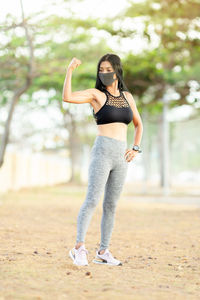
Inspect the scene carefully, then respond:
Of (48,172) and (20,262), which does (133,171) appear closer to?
(48,172)

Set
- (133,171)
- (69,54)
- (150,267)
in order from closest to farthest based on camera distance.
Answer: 1. (150,267)
2. (69,54)
3. (133,171)

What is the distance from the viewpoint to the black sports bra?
207 inches

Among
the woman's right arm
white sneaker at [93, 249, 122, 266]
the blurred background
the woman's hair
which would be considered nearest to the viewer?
the woman's right arm

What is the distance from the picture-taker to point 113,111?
17.2 feet

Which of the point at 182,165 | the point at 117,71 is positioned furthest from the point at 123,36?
the point at 182,165

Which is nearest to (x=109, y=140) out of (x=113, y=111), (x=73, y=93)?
(x=113, y=111)

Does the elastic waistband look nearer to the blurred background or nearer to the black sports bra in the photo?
the black sports bra

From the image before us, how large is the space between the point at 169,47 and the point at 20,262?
1512cm

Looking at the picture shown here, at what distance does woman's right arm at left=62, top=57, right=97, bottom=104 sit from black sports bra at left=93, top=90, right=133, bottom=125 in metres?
0.15

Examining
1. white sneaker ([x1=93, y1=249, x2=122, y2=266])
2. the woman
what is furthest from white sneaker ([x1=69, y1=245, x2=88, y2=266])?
white sneaker ([x1=93, y1=249, x2=122, y2=266])

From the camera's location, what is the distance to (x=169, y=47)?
19.4 m

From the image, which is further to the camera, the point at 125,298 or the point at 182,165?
the point at 182,165

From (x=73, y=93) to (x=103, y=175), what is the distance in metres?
0.82

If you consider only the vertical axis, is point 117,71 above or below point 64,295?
above
